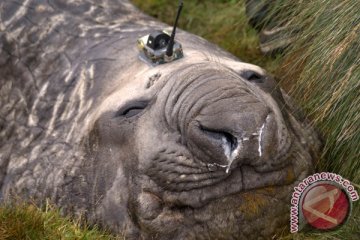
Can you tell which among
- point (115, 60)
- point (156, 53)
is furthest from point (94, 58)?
point (156, 53)

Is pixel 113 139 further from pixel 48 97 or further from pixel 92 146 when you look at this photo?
pixel 48 97

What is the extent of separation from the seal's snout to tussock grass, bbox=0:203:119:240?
68cm

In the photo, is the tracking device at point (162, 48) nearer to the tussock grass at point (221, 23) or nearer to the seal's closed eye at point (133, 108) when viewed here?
the seal's closed eye at point (133, 108)

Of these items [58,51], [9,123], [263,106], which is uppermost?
[263,106]

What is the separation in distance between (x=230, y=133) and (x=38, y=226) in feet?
3.60

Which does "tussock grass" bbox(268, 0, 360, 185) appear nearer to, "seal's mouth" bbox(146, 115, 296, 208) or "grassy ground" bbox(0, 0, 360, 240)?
"grassy ground" bbox(0, 0, 360, 240)

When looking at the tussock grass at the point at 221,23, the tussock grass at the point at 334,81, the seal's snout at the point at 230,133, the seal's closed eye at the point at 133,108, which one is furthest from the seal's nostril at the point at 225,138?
the tussock grass at the point at 221,23

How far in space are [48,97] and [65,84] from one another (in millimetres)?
135

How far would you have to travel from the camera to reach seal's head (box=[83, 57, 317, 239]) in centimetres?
431

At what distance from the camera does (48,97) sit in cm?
534

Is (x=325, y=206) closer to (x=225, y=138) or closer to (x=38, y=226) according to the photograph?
(x=225, y=138)

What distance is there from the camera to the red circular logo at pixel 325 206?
181 inches

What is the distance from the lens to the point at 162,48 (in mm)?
4926

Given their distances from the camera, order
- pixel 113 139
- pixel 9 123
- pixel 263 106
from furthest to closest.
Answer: pixel 9 123, pixel 113 139, pixel 263 106
